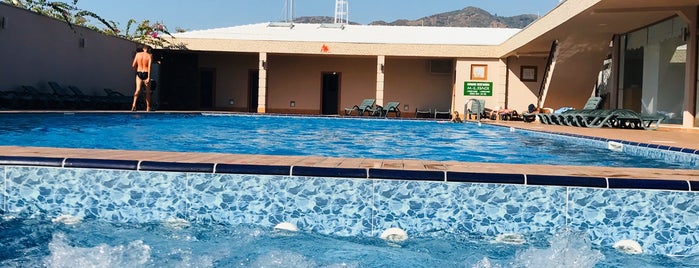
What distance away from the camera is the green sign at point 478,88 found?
2020 centimetres

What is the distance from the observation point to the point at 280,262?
9.73ft

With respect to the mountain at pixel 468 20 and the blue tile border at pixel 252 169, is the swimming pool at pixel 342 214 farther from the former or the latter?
the mountain at pixel 468 20

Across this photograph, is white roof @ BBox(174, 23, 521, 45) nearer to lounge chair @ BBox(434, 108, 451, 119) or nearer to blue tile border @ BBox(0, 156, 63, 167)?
lounge chair @ BBox(434, 108, 451, 119)

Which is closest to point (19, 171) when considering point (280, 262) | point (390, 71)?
point (280, 262)

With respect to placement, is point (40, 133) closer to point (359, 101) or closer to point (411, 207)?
point (411, 207)

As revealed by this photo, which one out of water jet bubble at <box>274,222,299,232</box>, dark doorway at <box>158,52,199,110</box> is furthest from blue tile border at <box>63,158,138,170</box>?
dark doorway at <box>158,52,199,110</box>

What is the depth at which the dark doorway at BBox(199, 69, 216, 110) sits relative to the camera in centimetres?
2334

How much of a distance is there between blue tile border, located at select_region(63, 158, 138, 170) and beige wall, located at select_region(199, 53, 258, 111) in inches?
776

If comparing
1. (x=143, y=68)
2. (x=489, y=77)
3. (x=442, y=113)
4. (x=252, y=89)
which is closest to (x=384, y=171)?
(x=143, y=68)

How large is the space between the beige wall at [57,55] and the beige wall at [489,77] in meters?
11.0

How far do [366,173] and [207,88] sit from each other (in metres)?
21.1

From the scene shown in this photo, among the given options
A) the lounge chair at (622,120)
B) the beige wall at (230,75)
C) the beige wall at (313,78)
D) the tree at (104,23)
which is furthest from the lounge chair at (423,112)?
the lounge chair at (622,120)

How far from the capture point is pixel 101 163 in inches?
144

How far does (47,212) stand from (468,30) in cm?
2225
